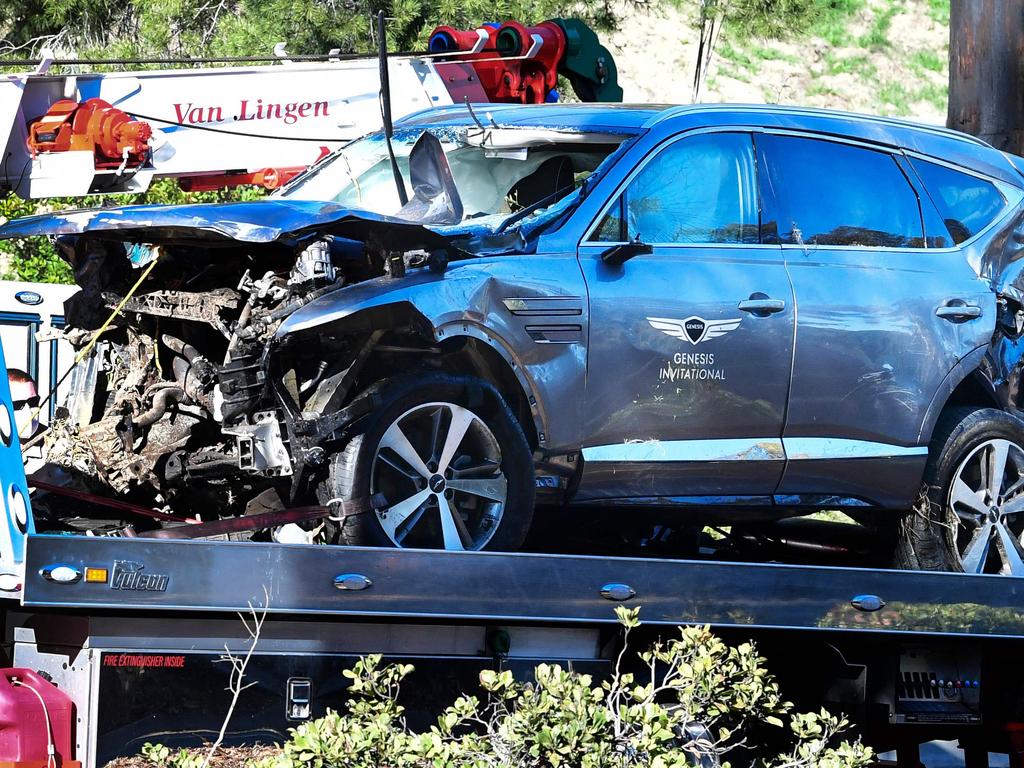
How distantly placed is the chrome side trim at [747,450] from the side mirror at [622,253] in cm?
64

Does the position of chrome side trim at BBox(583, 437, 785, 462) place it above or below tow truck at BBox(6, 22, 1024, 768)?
above

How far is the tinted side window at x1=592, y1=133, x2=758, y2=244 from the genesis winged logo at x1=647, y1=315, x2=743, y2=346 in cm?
33

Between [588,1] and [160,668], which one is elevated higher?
[588,1]

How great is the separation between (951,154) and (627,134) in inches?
62.3

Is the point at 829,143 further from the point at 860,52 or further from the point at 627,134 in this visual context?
the point at 860,52

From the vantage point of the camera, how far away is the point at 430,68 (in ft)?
28.7

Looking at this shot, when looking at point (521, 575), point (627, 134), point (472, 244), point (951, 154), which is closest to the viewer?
point (521, 575)

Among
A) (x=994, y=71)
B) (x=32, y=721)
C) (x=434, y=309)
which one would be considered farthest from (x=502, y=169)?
(x=994, y=71)

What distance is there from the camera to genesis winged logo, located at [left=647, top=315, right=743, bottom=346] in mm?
5281

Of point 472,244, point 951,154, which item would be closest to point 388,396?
point 472,244

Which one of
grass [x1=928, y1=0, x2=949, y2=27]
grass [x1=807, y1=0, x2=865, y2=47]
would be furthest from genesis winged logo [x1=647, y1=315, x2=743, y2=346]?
grass [x1=928, y1=0, x2=949, y2=27]

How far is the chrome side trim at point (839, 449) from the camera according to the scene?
18.4 ft

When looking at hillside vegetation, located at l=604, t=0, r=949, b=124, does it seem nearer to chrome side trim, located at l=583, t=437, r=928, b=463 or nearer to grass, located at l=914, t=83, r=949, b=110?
grass, located at l=914, t=83, r=949, b=110

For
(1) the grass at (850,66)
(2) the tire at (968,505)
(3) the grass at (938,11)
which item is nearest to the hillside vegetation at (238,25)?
(2) the tire at (968,505)
